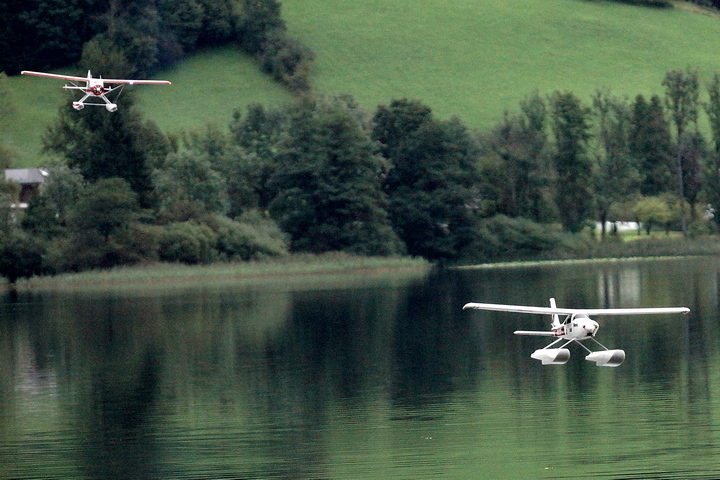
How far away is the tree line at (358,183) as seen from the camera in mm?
75000

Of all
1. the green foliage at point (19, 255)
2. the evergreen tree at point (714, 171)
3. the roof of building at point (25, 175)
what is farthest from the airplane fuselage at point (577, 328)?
the roof of building at point (25, 175)

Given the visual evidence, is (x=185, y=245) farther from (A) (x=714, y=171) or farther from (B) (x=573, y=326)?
(B) (x=573, y=326)

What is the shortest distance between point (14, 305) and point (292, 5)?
75917 millimetres

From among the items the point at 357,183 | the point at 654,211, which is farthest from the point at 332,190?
the point at 654,211

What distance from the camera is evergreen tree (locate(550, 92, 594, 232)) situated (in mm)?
92625

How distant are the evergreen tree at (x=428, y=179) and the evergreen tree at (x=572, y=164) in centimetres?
743

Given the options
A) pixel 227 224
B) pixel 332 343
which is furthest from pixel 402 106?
pixel 332 343

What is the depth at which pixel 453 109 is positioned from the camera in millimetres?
107000

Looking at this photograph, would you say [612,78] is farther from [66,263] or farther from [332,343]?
[332,343]

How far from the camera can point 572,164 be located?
3713 inches

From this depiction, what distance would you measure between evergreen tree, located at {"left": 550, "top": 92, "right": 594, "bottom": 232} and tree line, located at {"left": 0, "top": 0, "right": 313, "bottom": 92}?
2740cm

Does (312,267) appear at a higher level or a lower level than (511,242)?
lower

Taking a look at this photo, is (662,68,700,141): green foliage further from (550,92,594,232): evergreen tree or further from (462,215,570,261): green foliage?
(462,215,570,261): green foliage

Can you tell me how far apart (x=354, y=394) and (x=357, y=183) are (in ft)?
192
